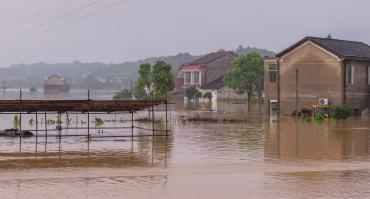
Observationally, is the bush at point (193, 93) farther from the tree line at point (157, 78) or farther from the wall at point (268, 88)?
the wall at point (268, 88)

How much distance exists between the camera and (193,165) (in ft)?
90.7

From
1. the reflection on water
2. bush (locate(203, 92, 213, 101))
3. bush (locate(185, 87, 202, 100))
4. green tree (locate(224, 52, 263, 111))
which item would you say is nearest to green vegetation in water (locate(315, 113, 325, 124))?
the reflection on water

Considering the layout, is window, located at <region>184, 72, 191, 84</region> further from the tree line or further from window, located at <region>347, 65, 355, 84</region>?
window, located at <region>347, 65, 355, 84</region>

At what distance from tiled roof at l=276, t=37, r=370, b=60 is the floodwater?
1489cm

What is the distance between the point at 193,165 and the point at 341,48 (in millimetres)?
37394

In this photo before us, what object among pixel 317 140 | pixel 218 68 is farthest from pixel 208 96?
pixel 317 140

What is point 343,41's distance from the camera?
6456 centimetres

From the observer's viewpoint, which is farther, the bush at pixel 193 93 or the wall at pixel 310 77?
the bush at pixel 193 93

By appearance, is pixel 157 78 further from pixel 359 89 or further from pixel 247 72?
pixel 359 89

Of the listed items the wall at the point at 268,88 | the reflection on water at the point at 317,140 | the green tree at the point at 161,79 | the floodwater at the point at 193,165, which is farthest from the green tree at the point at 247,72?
the floodwater at the point at 193,165

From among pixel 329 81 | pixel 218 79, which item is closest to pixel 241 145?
pixel 329 81

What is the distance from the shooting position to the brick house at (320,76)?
59.1m

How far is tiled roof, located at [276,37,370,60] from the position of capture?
5909 centimetres

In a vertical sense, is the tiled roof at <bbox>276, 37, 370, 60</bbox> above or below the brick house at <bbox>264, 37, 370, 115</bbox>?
above
